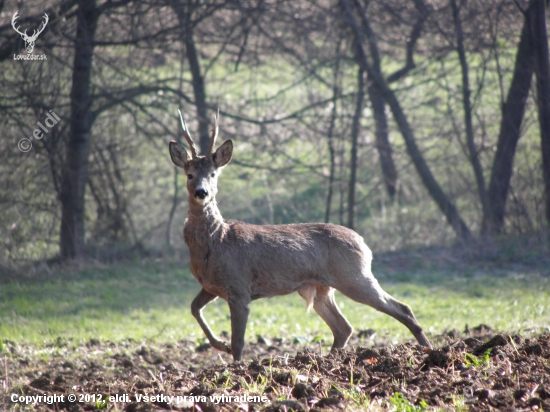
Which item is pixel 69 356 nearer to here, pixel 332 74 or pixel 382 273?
pixel 382 273

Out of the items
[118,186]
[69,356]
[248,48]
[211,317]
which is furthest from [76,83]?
[69,356]

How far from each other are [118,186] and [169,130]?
1698 mm

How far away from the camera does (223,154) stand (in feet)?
23.6

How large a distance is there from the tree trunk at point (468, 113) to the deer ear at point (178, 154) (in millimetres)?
8439

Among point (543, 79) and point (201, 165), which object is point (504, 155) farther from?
point (201, 165)

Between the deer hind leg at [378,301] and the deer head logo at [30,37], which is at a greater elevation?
the deer head logo at [30,37]

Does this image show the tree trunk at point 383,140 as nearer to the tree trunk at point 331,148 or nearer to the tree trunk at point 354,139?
the tree trunk at point 354,139

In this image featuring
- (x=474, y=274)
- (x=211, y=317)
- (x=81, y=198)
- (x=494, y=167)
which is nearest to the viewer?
(x=211, y=317)

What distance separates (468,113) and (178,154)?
857cm

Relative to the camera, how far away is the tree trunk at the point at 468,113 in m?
13.9

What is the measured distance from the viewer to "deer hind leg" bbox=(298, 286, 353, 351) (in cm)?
747

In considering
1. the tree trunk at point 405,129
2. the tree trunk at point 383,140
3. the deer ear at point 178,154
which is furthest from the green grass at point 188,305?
the tree trunk at point 383,140

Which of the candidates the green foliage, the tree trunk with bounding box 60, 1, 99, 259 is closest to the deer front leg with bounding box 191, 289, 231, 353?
the green foliage

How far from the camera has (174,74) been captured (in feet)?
51.0
